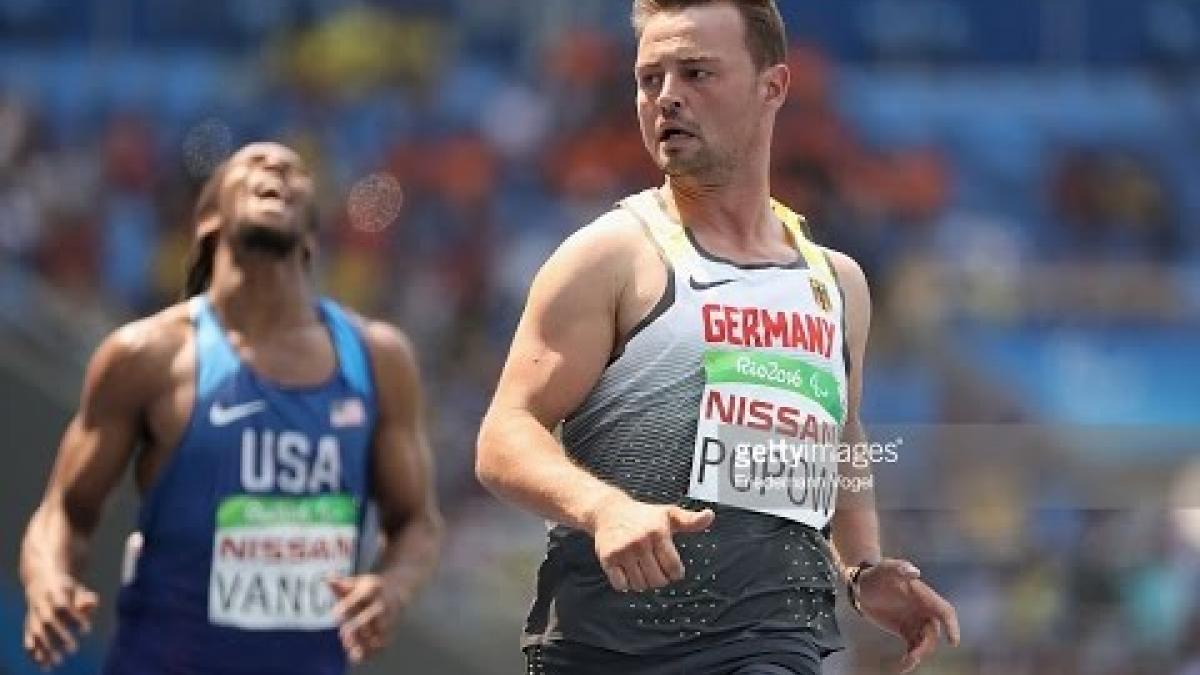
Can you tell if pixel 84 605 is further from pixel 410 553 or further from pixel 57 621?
pixel 410 553

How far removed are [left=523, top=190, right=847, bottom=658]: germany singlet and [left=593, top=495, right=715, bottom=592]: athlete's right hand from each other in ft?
1.67

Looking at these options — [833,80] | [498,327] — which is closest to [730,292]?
[498,327]

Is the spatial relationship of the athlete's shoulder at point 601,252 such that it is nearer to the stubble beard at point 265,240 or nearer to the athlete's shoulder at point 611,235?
the athlete's shoulder at point 611,235

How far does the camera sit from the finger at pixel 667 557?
3707 millimetres

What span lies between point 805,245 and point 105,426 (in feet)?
8.41

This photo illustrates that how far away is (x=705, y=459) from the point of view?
14.2 feet

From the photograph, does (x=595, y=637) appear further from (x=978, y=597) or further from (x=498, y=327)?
(x=498, y=327)

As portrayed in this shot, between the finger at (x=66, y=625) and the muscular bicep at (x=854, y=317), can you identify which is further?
the finger at (x=66, y=625)

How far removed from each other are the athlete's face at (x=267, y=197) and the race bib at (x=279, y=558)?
0.72 m

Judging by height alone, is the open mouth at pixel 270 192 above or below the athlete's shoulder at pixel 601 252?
below

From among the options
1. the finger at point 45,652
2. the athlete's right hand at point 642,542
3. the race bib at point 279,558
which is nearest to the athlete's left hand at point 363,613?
the race bib at point 279,558

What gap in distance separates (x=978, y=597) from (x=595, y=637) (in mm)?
5138

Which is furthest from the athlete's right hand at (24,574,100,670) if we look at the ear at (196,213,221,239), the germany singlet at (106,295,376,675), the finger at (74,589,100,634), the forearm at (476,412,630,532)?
the forearm at (476,412,630,532)

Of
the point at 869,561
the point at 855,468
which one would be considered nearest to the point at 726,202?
the point at 855,468
